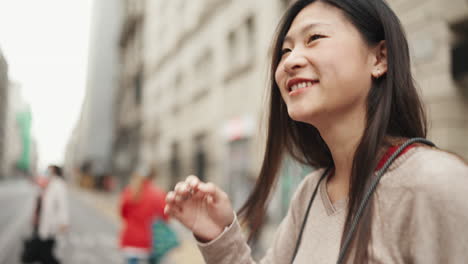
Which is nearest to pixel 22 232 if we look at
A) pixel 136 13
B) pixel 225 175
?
pixel 225 175

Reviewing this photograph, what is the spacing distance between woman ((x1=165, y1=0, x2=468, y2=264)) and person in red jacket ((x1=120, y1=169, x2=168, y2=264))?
4218 mm

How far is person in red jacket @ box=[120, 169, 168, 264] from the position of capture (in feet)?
17.9

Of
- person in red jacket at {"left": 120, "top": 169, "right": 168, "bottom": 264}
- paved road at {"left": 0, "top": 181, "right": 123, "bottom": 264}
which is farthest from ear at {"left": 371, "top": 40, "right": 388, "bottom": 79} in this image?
paved road at {"left": 0, "top": 181, "right": 123, "bottom": 264}

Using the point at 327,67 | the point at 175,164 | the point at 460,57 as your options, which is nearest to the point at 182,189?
the point at 327,67

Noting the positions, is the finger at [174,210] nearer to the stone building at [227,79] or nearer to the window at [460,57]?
the stone building at [227,79]

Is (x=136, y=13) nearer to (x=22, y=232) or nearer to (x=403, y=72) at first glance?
(x=22, y=232)

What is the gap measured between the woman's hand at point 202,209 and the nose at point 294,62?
1.42 feet

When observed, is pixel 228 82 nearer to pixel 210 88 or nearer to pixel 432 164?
pixel 210 88

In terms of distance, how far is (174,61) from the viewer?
72.9ft

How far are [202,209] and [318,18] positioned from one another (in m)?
0.68

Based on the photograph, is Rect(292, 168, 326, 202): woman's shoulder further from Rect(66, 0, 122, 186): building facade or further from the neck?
Rect(66, 0, 122, 186): building facade

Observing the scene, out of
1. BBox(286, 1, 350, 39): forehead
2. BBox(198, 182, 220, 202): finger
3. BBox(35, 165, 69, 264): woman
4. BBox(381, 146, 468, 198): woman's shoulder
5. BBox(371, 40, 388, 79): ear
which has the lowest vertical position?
BBox(35, 165, 69, 264): woman

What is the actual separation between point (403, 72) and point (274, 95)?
508 millimetres

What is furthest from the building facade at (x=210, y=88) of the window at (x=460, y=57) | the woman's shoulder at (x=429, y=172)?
the woman's shoulder at (x=429, y=172)
